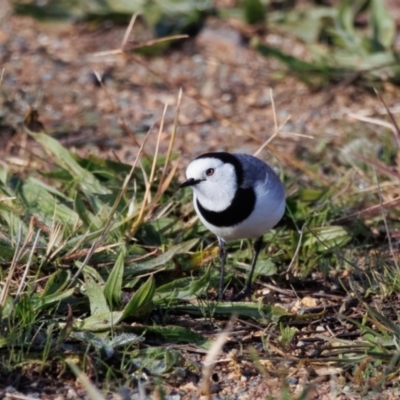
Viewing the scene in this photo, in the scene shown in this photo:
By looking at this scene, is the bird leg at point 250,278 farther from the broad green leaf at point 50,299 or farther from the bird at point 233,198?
the broad green leaf at point 50,299

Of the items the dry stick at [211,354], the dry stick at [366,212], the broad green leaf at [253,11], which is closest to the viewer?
the dry stick at [211,354]

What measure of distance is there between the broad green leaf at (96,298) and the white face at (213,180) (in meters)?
0.65

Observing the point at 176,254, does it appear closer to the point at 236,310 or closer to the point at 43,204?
the point at 236,310

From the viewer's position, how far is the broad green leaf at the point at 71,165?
184 inches

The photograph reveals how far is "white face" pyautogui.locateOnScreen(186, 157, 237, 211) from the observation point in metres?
4.01

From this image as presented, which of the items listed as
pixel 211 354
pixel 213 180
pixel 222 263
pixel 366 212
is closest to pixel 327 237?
pixel 366 212

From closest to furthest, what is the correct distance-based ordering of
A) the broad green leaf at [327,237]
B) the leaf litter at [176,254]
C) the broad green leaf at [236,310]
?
the leaf litter at [176,254], the broad green leaf at [236,310], the broad green leaf at [327,237]

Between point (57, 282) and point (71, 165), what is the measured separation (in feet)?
3.85

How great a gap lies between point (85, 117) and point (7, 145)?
73cm

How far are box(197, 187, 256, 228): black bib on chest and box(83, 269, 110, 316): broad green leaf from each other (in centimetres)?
61

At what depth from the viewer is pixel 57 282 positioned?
3775 mm

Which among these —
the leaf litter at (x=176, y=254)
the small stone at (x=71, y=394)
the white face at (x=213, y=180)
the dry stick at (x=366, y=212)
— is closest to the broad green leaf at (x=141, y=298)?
the leaf litter at (x=176, y=254)

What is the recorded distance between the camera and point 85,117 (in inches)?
236

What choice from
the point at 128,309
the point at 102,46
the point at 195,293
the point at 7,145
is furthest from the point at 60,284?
the point at 102,46
